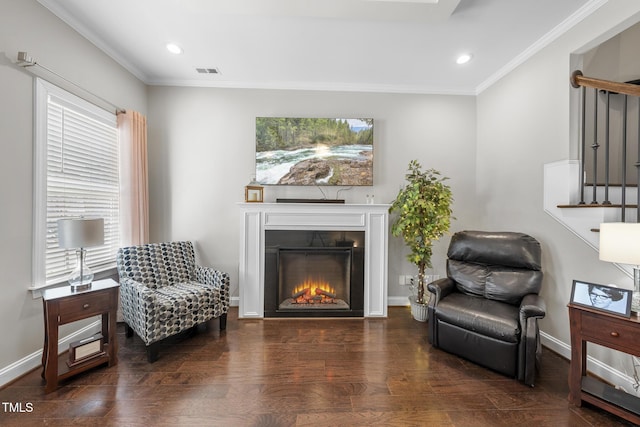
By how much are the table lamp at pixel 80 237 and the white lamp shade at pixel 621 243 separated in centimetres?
346

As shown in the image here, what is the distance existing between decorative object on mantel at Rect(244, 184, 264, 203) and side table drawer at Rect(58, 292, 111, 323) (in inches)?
63.0

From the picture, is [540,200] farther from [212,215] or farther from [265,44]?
[212,215]

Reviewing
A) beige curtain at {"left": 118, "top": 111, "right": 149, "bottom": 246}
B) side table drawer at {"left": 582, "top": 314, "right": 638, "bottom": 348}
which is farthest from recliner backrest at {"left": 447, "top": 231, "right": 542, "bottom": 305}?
beige curtain at {"left": 118, "top": 111, "right": 149, "bottom": 246}

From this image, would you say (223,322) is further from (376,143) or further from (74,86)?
(376,143)

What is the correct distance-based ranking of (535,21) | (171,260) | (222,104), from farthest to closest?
(222,104)
(171,260)
(535,21)

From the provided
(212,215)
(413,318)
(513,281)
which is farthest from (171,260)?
(513,281)

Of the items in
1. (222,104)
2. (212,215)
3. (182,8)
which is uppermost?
(182,8)

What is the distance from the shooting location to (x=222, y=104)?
3414 mm

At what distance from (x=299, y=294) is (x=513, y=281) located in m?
2.25

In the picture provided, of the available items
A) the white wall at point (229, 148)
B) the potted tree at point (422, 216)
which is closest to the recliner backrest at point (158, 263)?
the white wall at point (229, 148)

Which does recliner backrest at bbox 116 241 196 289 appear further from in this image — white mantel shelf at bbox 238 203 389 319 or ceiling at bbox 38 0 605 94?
ceiling at bbox 38 0 605 94

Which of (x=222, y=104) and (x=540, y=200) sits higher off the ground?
(x=222, y=104)

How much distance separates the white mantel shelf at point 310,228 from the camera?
3113 mm

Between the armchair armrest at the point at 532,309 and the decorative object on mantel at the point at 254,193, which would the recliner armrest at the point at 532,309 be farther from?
the decorative object on mantel at the point at 254,193
